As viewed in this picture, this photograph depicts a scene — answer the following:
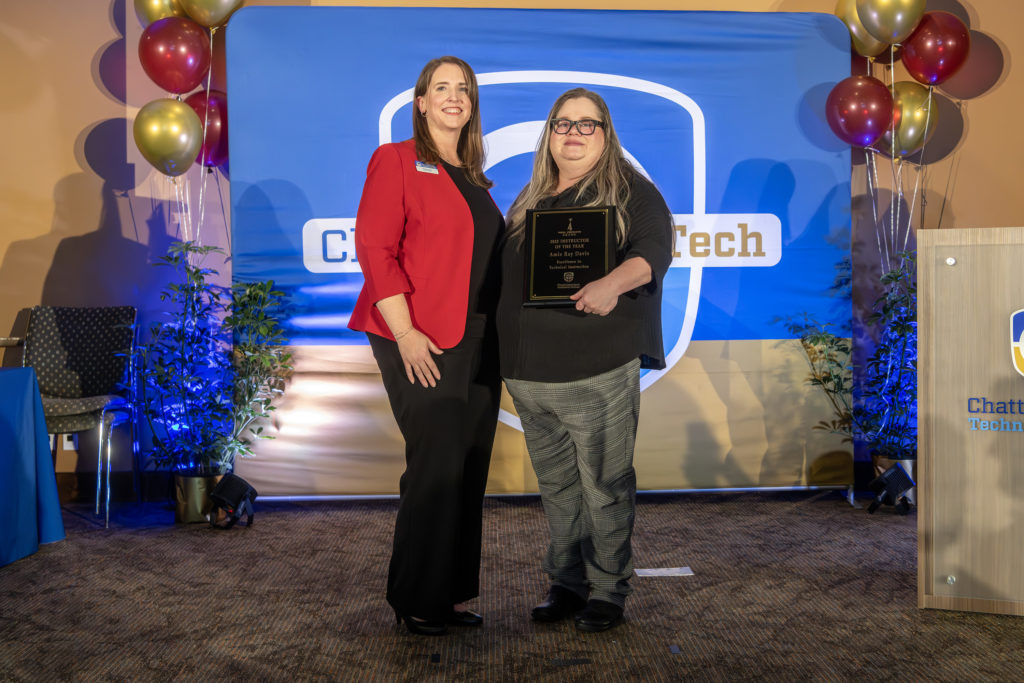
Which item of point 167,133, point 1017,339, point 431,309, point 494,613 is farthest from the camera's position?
point 167,133

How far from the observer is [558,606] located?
2.53m

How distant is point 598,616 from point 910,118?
335 cm

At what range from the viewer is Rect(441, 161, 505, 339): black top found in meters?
2.33

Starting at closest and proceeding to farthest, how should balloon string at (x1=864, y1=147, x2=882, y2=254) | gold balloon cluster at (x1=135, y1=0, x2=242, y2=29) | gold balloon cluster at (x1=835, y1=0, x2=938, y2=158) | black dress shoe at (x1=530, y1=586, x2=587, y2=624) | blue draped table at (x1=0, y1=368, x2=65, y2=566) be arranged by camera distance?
black dress shoe at (x1=530, y1=586, x2=587, y2=624) → blue draped table at (x1=0, y1=368, x2=65, y2=566) → gold balloon cluster at (x1=835, y1=0, x2=938, y2=158) → gold balloon cluster at (x1=135, y1=0, x2=242, y2=29) → balloon string at (x1=864, y1=147, x2=882, y2=254)

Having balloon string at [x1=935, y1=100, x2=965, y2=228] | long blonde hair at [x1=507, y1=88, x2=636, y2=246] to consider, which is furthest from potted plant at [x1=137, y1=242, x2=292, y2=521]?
balloon string at [x1=935, y1=100, x2=965, y2=228]

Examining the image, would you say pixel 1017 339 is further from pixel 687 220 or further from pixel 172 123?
pixel 172 123

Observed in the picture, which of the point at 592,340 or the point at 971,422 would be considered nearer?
the point at 592,340

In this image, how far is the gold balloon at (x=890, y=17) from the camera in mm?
4012

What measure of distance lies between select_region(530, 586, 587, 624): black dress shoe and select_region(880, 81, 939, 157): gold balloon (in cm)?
319

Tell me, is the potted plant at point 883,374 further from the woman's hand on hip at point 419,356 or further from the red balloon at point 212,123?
the red balloon at point 212,123

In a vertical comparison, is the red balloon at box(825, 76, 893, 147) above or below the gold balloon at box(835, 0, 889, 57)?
below

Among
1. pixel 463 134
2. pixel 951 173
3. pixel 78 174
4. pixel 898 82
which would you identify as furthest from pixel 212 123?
pixel 951 173

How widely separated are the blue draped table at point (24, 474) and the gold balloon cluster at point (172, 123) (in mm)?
1258

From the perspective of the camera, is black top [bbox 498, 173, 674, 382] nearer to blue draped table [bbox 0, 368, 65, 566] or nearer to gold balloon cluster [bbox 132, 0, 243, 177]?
blue draped table [bbox 0, 368, 65, 566]
